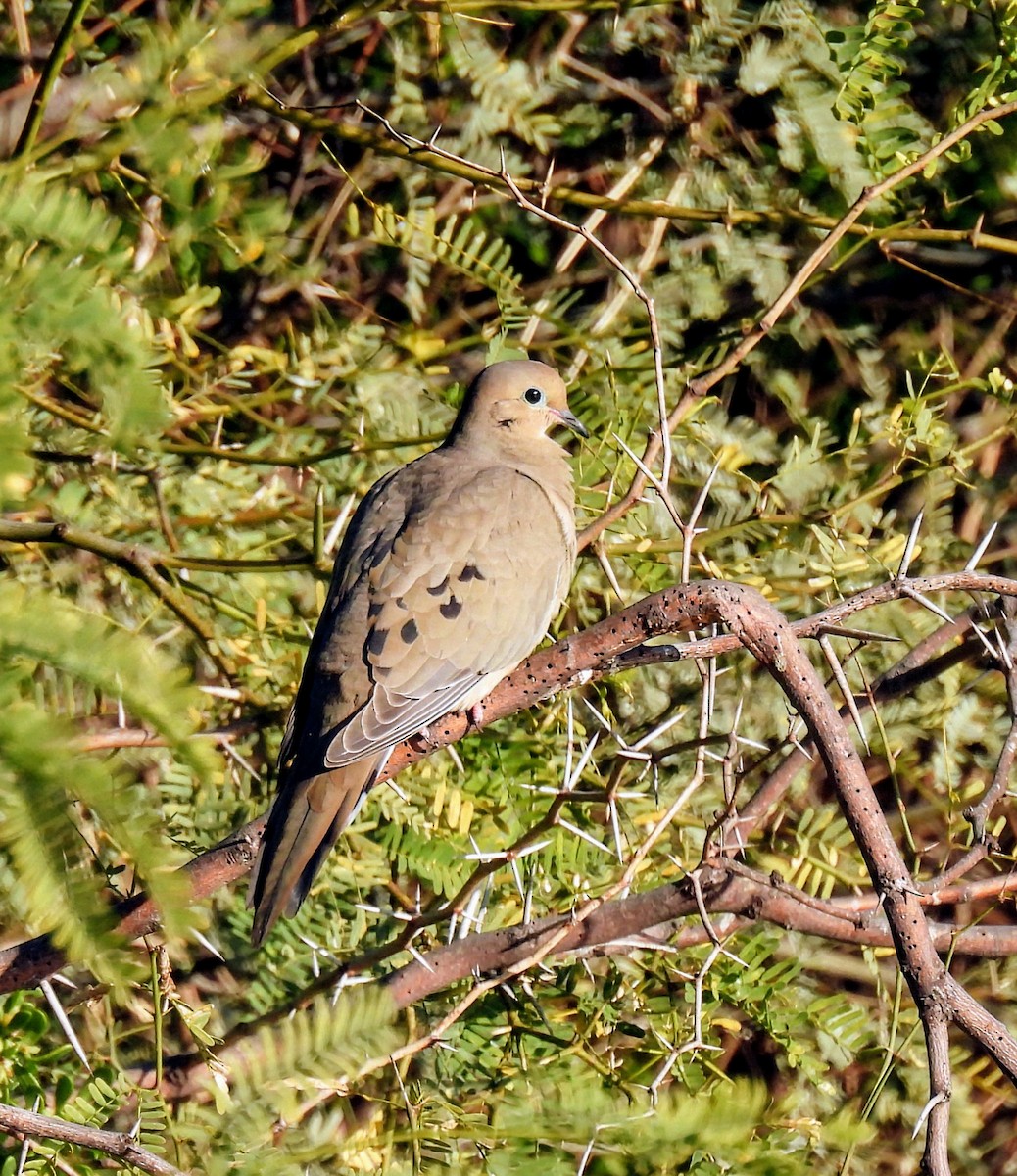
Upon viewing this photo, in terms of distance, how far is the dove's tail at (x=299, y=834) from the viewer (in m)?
2.76

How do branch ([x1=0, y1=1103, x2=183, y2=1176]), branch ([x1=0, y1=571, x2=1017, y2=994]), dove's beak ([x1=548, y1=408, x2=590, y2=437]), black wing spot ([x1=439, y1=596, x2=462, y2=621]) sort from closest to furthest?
branch ([x1=0, y1=1103, x2=183, y2=1176]) → branch ([x1=0, y1=571, x2=1017, y2=994]) → black wing spot ([x1=439, y1=596, x2=462, y2=621]) → dove's beak ([x1=548, y1=408, x2=590, y2=437])

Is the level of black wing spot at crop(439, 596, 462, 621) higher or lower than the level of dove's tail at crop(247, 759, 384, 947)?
higher

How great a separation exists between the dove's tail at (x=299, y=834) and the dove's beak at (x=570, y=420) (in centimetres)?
123

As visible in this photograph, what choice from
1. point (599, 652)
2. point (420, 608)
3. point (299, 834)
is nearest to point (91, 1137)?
point (299, 834)

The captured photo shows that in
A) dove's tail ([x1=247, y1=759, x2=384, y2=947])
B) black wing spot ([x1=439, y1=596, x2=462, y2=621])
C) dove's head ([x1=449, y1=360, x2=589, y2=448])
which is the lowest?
dove's tail ([x1=247, y1=759, x2=384, y2=947])

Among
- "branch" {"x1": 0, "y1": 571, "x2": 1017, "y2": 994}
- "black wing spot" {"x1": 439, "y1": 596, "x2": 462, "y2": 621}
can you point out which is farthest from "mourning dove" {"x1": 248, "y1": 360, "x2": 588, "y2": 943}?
"branch" {"x1": 0, "y1": 571, "x2": 1017, "y2": 994}

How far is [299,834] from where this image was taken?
291 cm

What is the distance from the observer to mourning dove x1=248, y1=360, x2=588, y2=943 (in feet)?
10.2

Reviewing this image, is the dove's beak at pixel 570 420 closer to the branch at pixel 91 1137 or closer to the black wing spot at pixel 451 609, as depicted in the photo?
the black wing spot at pixel 451 609

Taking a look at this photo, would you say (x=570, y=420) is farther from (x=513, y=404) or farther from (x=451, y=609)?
(x=451, y=609)

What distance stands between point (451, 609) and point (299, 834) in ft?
2.65

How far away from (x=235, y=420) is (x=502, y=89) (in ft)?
3.96

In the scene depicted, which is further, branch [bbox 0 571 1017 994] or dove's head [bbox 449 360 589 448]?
dove's head [bbox 449 360 589 448]

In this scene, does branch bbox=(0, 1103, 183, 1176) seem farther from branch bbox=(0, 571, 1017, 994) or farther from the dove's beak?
the dove's beak
